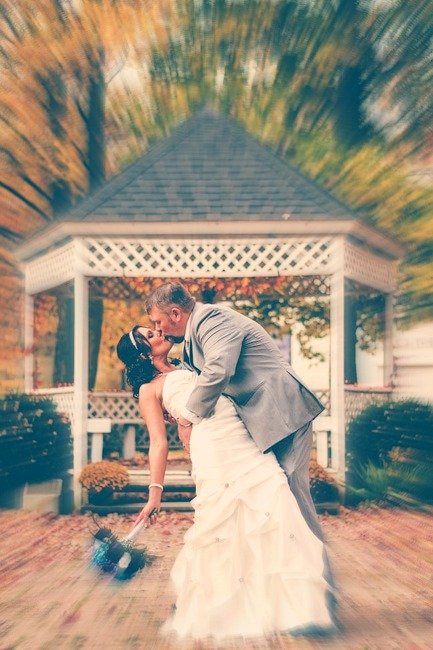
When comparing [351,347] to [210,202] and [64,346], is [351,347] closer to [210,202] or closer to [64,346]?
[210,202]

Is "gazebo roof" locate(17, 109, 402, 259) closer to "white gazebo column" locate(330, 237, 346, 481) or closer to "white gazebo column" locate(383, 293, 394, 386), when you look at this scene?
"white gazebo column" locate(330, 237, 346, 481)

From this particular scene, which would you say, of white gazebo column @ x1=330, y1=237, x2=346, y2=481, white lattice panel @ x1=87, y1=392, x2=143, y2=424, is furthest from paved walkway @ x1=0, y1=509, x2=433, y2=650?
white lattice panel @ x1=87, y1=392, x2=143, y2=424

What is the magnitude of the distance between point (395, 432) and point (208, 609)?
20.5ft

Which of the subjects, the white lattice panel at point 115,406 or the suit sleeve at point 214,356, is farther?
the white lattice panel at point 115,406

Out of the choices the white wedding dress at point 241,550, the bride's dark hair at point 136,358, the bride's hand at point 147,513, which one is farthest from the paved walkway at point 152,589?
the bride's dark hair at point 136,358

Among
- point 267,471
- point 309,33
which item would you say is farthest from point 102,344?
point 267,471

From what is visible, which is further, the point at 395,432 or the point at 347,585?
the point at 395,432

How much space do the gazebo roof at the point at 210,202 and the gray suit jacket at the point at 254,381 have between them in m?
5.82

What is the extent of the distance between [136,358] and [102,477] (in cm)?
483

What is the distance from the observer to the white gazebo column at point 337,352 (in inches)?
408

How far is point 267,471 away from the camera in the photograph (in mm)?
4527

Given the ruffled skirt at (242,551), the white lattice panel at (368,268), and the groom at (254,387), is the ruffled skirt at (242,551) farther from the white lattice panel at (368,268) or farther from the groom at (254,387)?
the white lattice panel at (368,268)

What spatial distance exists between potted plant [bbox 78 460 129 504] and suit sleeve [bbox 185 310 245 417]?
18.6ft

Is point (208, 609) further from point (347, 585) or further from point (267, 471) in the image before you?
point (347, 585)
